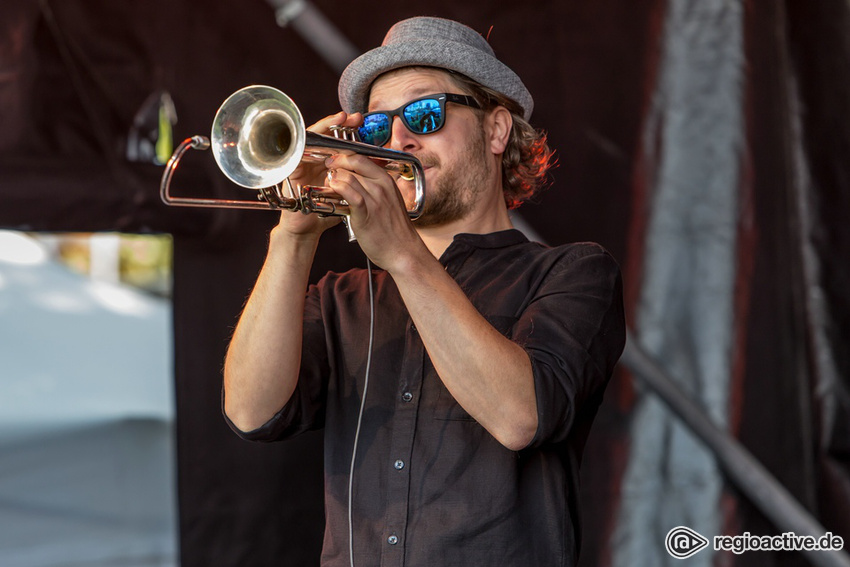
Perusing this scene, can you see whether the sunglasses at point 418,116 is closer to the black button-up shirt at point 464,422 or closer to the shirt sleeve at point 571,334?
the black button-up shirt at point 464,422

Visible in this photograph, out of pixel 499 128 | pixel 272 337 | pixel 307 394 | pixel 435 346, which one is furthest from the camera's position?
pixel 499 128

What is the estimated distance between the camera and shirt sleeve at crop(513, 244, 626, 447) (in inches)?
76.4

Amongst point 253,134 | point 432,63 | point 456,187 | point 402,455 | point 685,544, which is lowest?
point 685,544

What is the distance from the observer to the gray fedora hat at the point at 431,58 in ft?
7.94

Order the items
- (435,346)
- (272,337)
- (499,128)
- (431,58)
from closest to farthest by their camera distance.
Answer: (435,346) < (272,337) < (431,58) < (499,128)

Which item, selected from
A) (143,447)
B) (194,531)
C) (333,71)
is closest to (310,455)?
(194,531)

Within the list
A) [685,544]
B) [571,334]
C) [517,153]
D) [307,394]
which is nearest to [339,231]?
[517,153]

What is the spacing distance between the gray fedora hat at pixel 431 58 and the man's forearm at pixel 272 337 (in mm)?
605

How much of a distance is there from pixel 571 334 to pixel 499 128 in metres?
0.79

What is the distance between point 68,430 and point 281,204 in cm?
163

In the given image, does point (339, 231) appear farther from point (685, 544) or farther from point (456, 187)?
point (685, 544)

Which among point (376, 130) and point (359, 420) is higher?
point (376, 130)

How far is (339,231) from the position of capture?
3234 mm

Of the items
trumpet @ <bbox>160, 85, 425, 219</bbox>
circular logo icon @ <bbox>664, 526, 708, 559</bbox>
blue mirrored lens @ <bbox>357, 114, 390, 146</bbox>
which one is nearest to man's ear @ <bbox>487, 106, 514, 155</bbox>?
blue mirrored lens @ <bbox>357, 114, 390, 146</bbox>
